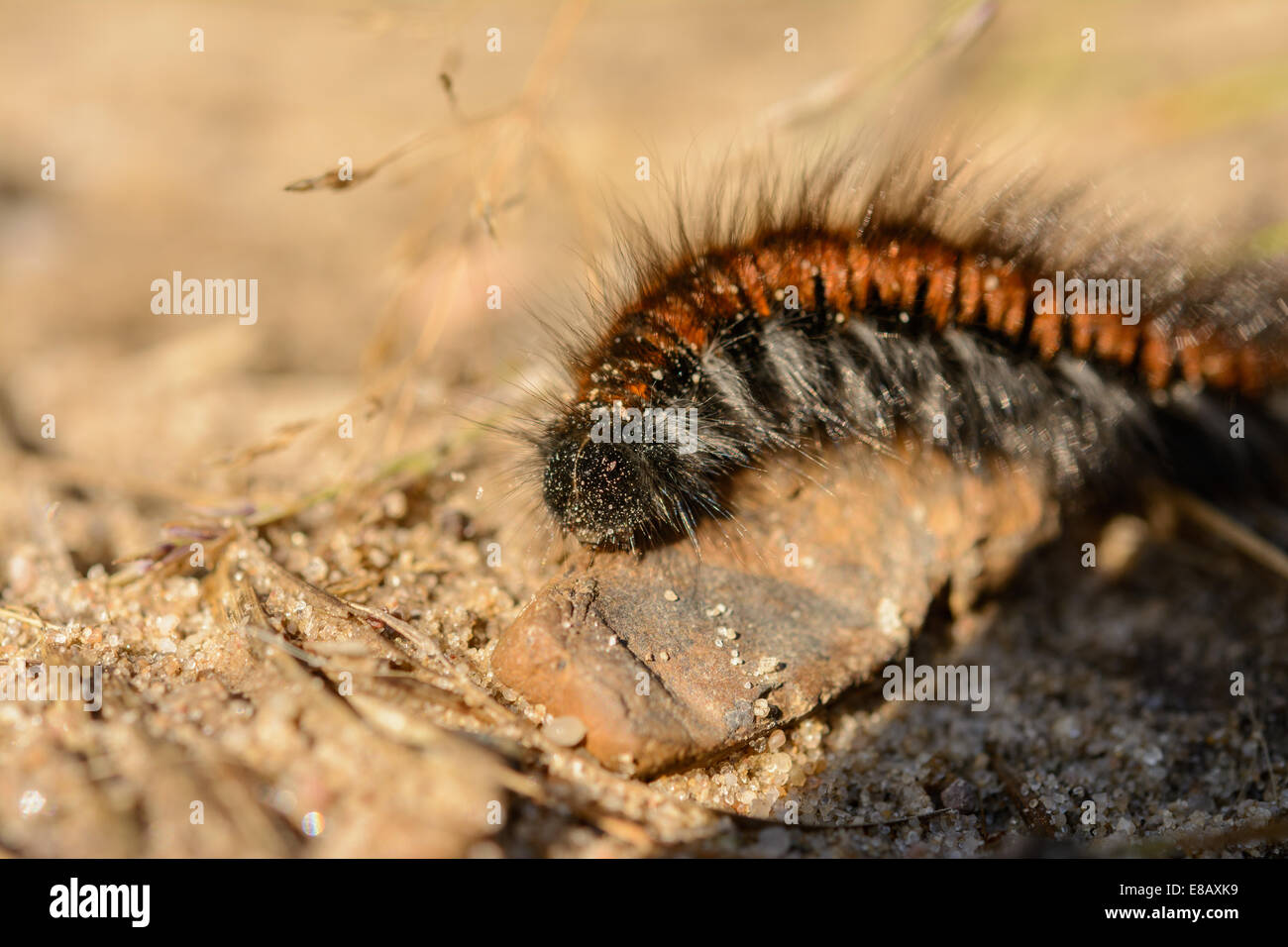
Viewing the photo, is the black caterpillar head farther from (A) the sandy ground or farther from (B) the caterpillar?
(A) the sandy ground

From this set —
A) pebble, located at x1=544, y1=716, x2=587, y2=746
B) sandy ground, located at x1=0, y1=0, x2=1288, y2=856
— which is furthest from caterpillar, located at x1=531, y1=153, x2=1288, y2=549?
pebble, located at x1=544, y1=716, x2=587, y2=746

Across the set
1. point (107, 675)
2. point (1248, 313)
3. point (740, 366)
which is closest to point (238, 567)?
point (107, 675)

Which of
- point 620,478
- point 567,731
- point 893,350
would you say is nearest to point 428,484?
point 620,478

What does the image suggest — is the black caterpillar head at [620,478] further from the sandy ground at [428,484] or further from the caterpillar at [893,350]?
the sandy ground at [428,484]

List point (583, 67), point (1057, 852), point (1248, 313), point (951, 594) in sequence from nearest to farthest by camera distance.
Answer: point (1057, 852) < point (951, 594) < point (1248, 313) < point (583, 67)

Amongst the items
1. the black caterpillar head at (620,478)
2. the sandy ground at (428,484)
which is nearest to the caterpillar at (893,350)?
the black caterpillar head at (620,478)

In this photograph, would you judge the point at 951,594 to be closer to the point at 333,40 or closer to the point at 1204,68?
the point at 1204,68

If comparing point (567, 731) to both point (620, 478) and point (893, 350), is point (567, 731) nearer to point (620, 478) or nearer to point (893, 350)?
point (620, 478)
